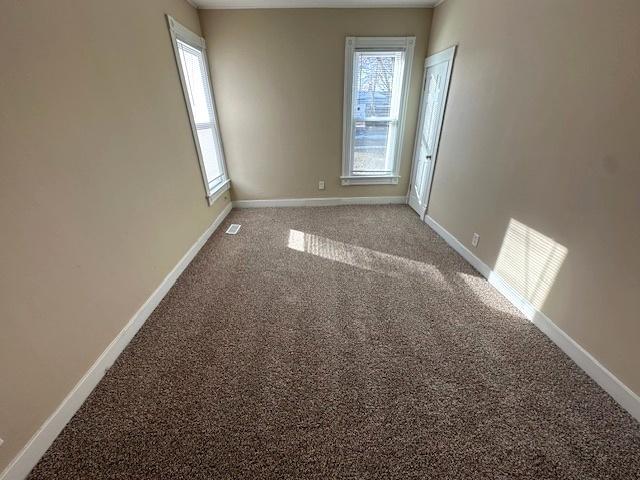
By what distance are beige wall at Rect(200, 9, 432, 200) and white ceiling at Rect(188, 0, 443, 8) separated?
55 millimetres

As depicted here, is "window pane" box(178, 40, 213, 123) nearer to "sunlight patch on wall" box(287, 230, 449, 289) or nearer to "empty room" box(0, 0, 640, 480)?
"empty room" box(0, 0, 640, 480)

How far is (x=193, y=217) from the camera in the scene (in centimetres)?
272

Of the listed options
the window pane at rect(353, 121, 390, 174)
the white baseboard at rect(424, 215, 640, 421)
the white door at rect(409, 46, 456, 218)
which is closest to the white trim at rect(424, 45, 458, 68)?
the white door at rect(409, 46, 456, 218)

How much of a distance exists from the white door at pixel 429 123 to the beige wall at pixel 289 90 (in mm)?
148

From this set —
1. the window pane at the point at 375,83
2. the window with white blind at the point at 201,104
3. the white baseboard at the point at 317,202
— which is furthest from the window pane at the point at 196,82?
the window pane at the point at 375,83

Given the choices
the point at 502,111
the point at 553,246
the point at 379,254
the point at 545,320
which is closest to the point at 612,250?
the point at 553,246

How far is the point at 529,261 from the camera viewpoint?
183cm

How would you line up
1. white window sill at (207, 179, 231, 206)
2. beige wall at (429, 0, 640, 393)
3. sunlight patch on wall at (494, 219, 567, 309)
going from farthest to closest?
white window sill at (207, 179, 231, 206) < sunlight patch on wall at (494, 219, 567, 309) < beige wall at (429, 0, 640, 393)

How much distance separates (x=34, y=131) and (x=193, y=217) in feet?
5.19

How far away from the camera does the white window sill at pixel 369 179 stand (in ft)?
12.6

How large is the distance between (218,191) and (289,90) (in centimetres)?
156

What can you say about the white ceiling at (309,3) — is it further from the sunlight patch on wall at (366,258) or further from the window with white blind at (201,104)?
the sunlight patch on wall at (366,258)

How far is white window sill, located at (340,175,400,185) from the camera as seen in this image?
385 centimetres

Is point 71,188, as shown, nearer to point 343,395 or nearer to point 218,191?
point 343,395
